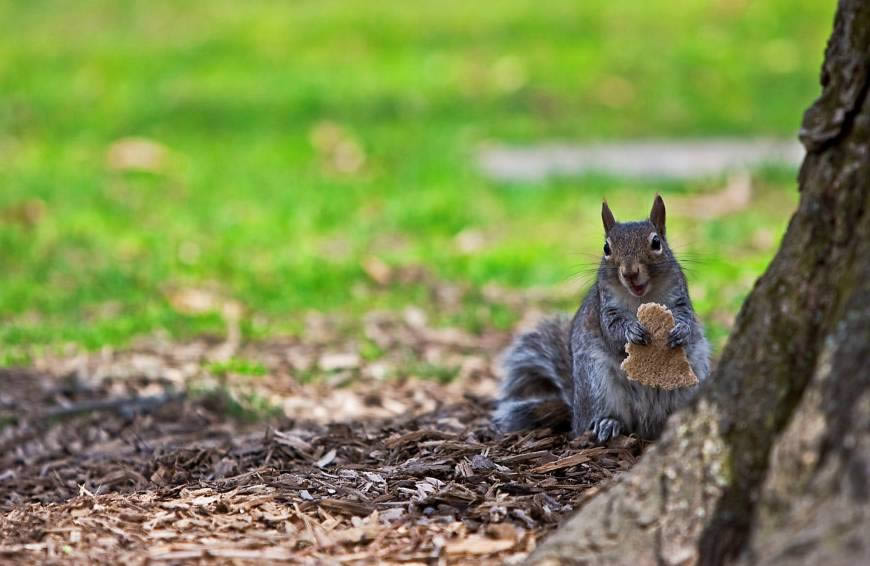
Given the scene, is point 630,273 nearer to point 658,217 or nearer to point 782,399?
point 658,217

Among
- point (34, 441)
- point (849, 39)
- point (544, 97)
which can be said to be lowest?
point (34, 441)

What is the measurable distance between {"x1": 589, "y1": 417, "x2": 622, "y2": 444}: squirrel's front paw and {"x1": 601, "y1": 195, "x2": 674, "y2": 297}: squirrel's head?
387 mm

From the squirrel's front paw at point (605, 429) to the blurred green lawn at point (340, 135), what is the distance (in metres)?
1.14

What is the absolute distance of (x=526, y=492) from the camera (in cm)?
318

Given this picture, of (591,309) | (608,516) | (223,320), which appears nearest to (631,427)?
(591,309)

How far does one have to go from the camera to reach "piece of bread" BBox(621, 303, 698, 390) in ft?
11.7

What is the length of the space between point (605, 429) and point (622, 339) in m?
0.27

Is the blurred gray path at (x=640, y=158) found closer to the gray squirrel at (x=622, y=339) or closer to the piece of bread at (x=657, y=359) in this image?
the gray squirrel at (x=622, y=339)

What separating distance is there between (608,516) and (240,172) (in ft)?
21.9

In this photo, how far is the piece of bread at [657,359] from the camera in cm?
358

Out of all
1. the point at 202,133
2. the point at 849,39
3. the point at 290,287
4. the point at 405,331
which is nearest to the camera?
the point at 849,39

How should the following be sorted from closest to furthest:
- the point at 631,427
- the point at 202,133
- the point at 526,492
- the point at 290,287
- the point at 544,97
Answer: the point at 526,492, the point at 631,427, the point at 290,287, the point at 202,133, the point at 544,97

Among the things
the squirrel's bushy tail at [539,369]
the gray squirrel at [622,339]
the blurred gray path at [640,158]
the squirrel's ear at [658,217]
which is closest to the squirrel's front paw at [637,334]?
the gray squirrel at [622,339]

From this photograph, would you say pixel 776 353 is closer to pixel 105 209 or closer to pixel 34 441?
pixel 34 441
